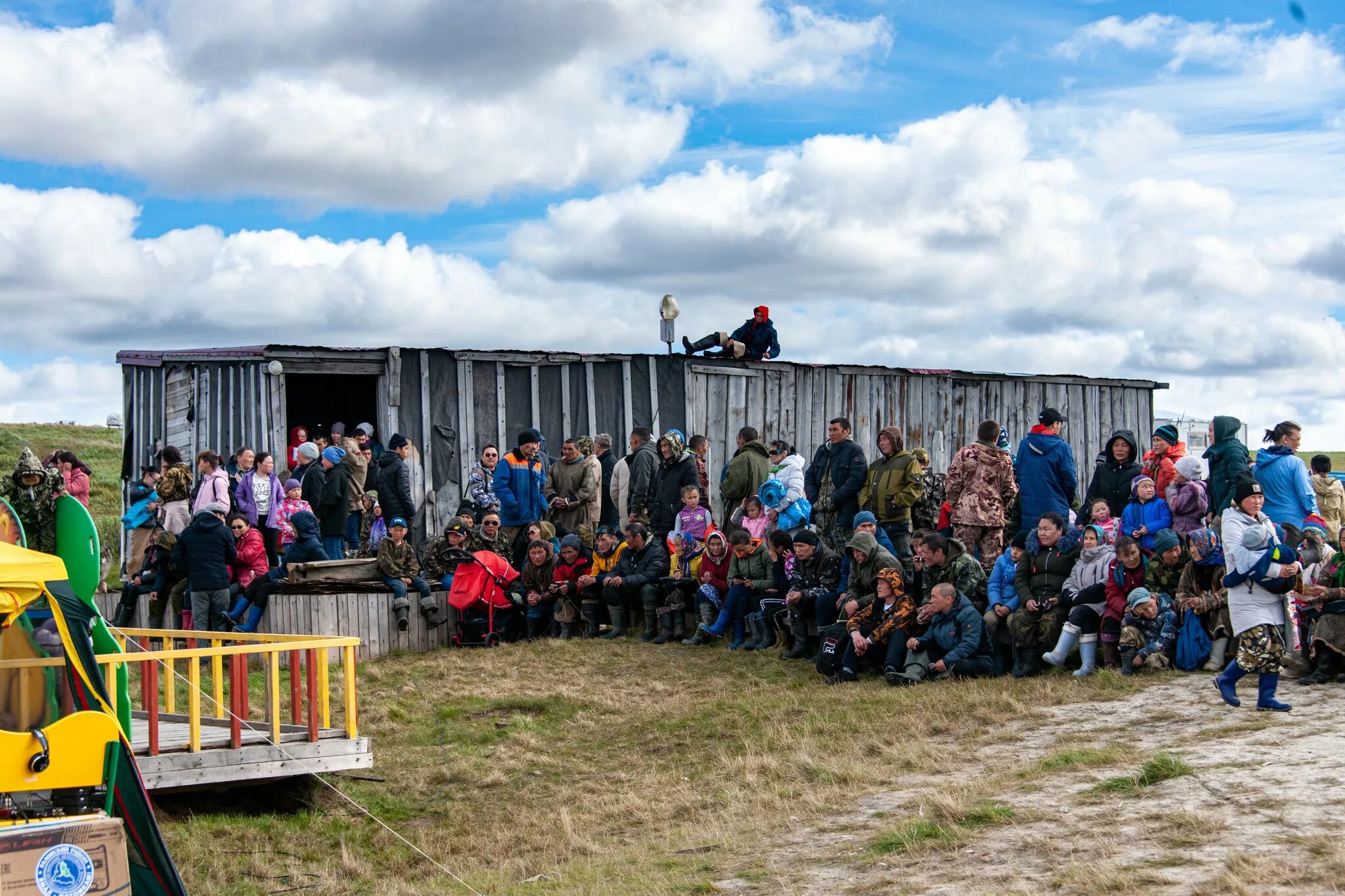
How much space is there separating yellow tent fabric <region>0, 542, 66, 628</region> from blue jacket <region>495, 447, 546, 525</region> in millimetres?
8576

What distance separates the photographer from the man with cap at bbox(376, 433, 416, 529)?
14656 millimetres

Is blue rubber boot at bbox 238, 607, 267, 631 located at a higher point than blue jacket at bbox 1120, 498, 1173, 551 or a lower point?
lower

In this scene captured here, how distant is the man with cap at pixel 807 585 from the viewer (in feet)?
39.2

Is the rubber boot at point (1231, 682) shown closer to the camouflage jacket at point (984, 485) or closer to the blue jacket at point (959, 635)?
the blue jacket at point (959, 635)

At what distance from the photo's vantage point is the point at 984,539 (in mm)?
12250

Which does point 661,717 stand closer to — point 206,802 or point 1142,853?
point 206,802

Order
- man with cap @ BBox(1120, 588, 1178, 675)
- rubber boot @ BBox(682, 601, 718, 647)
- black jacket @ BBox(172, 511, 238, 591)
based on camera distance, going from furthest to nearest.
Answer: black jacket @ BBox(172, 511, 238, 591), rubber boot @ BBox(682, 601, 718, 647), man with cap @ BBox(1120, 588, 1178, 675)

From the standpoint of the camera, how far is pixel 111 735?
564 centimetres

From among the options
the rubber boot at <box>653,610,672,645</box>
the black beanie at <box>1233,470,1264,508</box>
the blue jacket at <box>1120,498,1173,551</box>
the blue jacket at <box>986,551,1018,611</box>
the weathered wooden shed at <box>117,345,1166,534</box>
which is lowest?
the rubber boot at <box>653,610,672,645</box>

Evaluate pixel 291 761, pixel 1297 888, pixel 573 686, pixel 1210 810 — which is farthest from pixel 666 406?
pixel 1297 888

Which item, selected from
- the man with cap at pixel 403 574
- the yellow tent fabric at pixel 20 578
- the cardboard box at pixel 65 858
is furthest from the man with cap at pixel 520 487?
the cardboard box at pixel 65 858

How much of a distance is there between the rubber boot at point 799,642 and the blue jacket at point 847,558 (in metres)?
0.45

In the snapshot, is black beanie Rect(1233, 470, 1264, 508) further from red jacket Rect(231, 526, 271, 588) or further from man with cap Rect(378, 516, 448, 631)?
red jacket Rect(231, 526, 271, 588)

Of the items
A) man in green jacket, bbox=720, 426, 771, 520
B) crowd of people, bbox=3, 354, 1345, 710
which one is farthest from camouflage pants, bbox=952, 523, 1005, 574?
man in green jacket, bbox=720, 426, 771, 520
